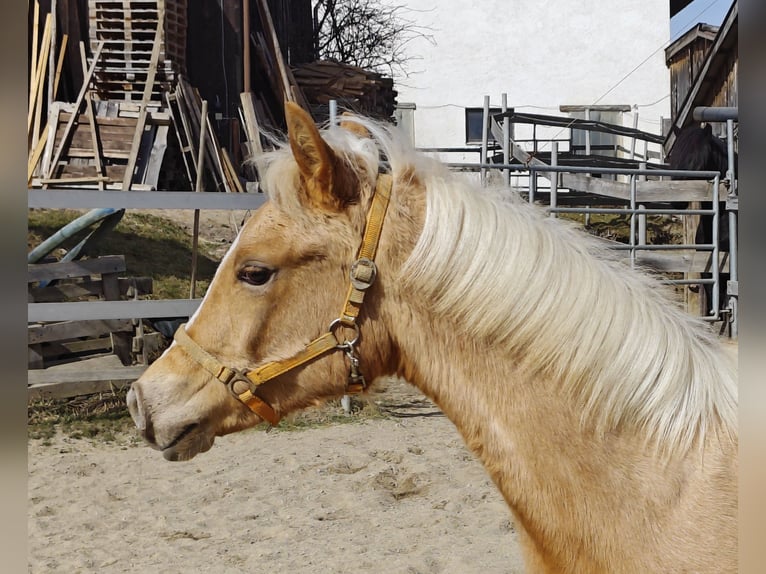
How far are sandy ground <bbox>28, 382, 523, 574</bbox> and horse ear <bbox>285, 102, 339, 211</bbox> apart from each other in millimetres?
2584

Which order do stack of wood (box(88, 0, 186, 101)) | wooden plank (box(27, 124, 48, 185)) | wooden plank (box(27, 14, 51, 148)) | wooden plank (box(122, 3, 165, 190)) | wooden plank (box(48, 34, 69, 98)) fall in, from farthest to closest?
stack of wood (box(88, 0, 186, 101)), wooden plank (box(48, 34, 69, 98)), wooden plank (box(27, 14, 51, 148)), wooden plank (box(122, 3, 165, 190)), wooden plank (box(27, 124, 48, 185))

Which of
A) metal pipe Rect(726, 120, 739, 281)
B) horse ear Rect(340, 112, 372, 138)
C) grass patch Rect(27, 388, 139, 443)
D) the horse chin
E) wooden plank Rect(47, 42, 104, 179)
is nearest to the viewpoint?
the horse chin

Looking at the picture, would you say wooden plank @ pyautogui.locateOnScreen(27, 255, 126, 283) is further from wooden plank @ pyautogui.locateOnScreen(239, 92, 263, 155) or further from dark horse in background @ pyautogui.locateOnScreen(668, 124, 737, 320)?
dark horse in background @ pyautogui.locateOnScreen(668, 124, 737, 320)

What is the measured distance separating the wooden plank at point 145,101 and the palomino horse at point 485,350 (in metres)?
8.94

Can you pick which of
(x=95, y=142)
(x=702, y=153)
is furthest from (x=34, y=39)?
(x=702, y=153)

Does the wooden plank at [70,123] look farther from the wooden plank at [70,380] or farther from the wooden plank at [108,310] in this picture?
the wooden plank at [108,310]

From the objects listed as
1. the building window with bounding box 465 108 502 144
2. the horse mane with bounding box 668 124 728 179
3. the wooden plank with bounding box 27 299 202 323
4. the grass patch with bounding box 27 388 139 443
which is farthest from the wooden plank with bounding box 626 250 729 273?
the building window with bounding box 465 108 502 144

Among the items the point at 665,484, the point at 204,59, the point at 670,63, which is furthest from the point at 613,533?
the point at 670,63

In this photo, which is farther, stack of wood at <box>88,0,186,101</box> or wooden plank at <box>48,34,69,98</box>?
stack of wood at <box>88,0,186,101</box>

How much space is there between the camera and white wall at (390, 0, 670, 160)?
21828mm

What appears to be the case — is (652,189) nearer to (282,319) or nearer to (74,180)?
(282,319)

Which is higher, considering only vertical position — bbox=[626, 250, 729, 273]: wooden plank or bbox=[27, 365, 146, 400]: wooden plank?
bbox=[626, 250, 729, 273]: wooden plank
